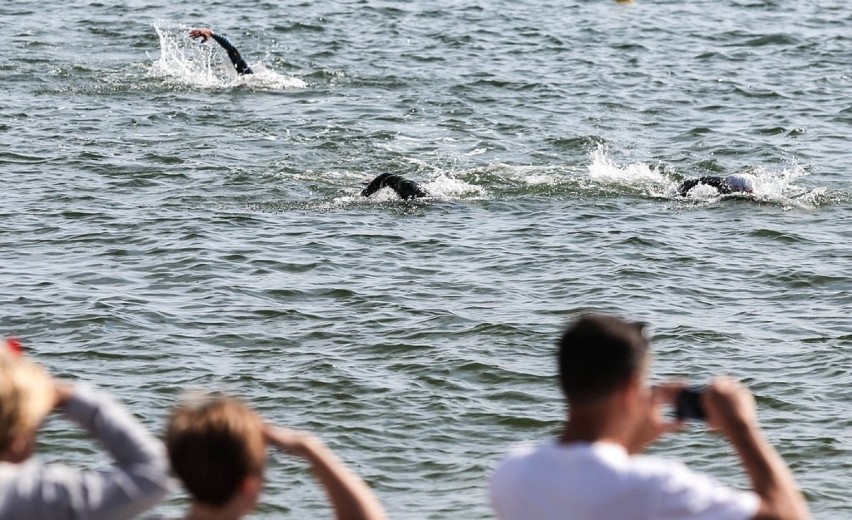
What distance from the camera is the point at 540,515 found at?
437cm

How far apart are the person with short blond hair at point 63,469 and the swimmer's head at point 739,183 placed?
13.1 m

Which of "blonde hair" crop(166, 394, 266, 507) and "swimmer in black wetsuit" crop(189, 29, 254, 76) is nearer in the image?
"blonde hair" crop(166, 394, 266, 507)

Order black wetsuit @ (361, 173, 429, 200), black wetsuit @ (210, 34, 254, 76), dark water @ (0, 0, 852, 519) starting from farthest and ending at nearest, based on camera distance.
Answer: black wetsuit @ (210, 34, 254, 76)
black wetsuit @ (361, 173, 429, 200)
dark water @ (0, 0, 852, 519)

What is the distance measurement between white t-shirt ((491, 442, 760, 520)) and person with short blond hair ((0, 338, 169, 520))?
114 centimetres

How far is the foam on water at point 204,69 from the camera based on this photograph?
23.2 m

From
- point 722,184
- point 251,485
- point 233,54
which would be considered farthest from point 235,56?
point 251,485

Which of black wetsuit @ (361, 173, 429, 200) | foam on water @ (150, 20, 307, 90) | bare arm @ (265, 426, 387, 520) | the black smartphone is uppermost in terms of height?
the black smartphone

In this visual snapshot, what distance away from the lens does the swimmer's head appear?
16922 millimetres

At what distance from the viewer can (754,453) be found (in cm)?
425

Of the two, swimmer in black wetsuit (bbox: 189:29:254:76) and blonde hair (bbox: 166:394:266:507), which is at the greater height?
blonde hair (bbox: 166:394:266:507)

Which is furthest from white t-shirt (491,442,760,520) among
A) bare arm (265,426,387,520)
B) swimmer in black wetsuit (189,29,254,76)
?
swimmer in black wetsuit (189,29,254,76)

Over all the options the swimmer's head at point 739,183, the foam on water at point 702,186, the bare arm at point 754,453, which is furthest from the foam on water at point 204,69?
the bare arm at point 754,453

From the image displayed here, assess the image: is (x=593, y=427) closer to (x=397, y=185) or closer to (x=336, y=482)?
(x=336, y=482)

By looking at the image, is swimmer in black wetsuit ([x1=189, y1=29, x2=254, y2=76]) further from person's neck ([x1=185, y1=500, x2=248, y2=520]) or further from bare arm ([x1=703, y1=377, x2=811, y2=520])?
bare arm ([x1=703, y1=377, x2=811, y2=520])
